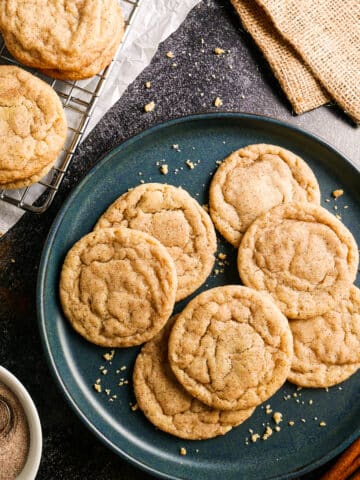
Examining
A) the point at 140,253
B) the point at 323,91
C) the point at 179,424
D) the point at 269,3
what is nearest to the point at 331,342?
the point at 179,424

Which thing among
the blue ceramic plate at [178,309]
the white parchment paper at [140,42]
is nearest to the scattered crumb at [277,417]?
the blue ceramic plate at [178,309]

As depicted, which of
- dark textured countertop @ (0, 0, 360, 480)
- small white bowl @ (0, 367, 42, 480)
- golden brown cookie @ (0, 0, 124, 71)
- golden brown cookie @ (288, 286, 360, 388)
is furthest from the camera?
dark textured countertop @ (0, 0, 360, 480)

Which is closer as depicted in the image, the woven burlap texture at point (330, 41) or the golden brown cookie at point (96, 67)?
the golden brown cookie at point (96, 67)

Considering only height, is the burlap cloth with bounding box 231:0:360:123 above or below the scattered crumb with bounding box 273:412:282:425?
above

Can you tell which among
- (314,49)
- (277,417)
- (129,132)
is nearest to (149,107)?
(129,132)

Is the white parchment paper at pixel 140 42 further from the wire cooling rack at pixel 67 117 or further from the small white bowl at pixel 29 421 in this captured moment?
the small white bowl at pixel 29 421

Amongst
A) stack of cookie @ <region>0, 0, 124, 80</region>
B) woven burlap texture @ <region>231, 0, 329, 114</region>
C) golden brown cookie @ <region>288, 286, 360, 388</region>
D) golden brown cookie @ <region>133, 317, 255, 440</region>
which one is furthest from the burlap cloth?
golden brown cookie @ <region>133, 317, 255, 440</region>

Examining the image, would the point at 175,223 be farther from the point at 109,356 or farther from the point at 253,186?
the point at 109,356

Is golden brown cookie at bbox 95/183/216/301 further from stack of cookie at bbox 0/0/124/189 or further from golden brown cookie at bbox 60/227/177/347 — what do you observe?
stack of cookie at bbox 0/0/124/189
